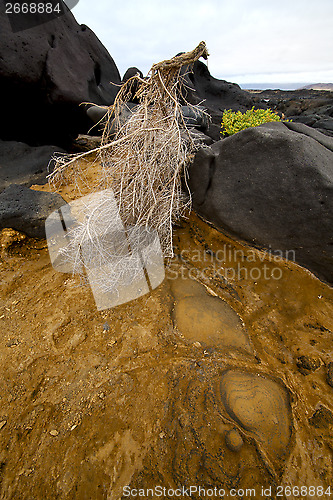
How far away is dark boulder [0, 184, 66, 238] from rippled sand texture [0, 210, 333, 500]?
2.51 feet

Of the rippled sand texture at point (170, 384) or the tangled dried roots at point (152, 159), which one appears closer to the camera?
the rippled sand texture at point (170, 384)

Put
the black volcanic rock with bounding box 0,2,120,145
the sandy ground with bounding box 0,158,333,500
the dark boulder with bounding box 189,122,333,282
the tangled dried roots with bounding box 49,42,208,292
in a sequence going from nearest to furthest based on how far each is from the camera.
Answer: the sandy ground with bounding box 0,158,333,500 → the dark boulder with bounding box 189,122,333,282 → the tangled dried roots with bounding box 49,42,208,292 → the black volcanic rock with bounding box 0,2,120,145

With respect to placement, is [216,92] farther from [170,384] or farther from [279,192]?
[170,384]

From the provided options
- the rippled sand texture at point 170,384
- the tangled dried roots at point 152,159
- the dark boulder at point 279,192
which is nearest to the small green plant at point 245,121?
the dark boulder at point 279,192

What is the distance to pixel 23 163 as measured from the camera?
6.27 meters

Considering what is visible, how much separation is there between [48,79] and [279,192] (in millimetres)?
6632

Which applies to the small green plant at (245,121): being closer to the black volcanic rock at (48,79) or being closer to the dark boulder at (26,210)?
the dark boulder at (26,210)

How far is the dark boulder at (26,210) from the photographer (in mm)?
3502

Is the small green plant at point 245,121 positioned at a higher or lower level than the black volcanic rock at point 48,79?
lower

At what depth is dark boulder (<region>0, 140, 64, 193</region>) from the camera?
589 centimetres

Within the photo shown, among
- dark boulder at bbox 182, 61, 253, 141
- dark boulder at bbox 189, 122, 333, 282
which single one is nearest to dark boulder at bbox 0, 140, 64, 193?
dark boulder at bbox 189, 122, 333, 282

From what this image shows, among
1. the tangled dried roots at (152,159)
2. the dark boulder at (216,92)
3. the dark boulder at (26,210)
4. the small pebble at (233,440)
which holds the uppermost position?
the dark boulder at (216,92)

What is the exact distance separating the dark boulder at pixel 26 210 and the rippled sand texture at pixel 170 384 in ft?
2.51

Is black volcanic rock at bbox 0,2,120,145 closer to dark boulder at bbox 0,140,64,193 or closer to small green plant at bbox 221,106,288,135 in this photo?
dark boulder at bbox 0,140,64,193
